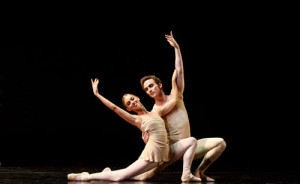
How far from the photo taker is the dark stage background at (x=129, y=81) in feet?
20.4

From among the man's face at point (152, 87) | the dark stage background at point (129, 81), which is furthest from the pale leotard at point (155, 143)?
the dark stage background at point (129, 81)

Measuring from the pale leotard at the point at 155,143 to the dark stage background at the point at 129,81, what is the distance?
2962 mm

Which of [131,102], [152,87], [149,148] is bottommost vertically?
[149,148]

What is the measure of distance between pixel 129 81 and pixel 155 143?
333cm

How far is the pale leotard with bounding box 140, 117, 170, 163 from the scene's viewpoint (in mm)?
3131

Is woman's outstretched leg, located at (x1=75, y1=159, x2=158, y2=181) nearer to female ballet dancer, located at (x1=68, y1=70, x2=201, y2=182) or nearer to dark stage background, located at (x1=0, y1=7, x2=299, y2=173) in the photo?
female ballet dancer, located at (x1=68, y1=70, x2=201, y2=182)

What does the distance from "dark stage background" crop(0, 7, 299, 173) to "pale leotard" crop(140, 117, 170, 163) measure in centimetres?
296

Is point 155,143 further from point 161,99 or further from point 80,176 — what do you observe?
point 80,176

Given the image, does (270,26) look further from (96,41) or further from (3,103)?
(3,103)

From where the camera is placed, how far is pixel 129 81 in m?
6.43

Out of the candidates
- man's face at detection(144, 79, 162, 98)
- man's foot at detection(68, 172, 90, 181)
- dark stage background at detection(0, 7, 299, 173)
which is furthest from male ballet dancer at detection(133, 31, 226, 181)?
dark stage background at detection(0, 7, 299, 173)

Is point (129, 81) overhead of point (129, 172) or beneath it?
overhead

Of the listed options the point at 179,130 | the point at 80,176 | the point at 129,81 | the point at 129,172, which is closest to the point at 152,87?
the point at 179,130

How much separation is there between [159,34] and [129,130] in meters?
1.46
